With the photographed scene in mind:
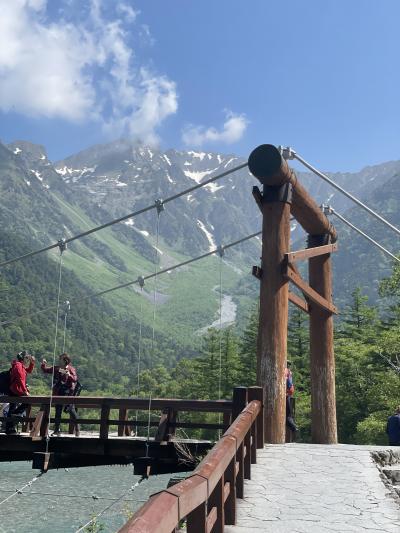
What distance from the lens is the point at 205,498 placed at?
3.24 meters

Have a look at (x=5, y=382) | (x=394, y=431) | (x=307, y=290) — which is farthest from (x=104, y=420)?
(x=394, y=431)

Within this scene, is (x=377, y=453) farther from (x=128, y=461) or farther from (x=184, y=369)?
(x=184, y=369)

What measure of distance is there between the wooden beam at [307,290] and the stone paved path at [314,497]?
2543mm

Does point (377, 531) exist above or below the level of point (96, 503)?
above

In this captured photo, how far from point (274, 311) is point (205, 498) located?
5.04 m

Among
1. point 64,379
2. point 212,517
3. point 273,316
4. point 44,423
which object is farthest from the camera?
point 64,379

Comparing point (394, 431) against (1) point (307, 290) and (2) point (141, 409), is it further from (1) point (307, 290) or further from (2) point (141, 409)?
(2) point (141, 409)

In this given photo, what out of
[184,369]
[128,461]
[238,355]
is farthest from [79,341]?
[128,461]

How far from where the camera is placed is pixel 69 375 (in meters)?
11.8

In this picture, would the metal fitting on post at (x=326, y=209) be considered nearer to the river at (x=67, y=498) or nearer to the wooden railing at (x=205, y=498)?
the wooden railing at (x=205, y=498)

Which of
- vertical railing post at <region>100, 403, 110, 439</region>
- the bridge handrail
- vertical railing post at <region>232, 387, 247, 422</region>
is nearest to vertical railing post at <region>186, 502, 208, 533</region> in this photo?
vertical railing post at <region>232, 387, 247, 422</region>

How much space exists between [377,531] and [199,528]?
5.94 feet

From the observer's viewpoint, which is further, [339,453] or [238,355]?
[238,355]

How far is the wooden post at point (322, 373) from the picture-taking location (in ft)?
32.3
